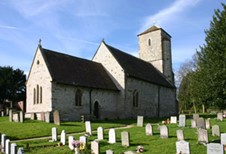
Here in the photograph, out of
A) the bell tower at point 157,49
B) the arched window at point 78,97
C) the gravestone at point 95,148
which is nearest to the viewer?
the gravestone at point 95,148

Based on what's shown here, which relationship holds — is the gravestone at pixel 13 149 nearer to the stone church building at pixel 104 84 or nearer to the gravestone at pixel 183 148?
the gravestone at pixel 183 148

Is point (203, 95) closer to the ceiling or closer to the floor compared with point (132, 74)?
closer to the floor

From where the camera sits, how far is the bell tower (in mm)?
44344

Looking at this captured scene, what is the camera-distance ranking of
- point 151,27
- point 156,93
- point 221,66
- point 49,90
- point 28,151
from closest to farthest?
point 28,151, point 221,66, point 49,90, point 156,93, point 151,27

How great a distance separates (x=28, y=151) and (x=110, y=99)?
19.2 metres

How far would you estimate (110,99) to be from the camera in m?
32.4

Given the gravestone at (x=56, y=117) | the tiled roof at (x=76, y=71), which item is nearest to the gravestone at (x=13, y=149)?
the gravestone at (x=56, y=117)

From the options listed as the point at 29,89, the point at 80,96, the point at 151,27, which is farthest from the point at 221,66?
the point at 151,27

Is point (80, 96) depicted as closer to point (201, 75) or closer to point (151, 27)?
point (201, 75)

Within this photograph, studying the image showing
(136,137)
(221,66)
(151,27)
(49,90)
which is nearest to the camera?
(136,137)

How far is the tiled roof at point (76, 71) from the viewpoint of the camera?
2805 centimetres

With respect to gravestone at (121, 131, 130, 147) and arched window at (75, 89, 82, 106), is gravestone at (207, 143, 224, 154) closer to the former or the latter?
gravestone at (121, 131, 130, 147)

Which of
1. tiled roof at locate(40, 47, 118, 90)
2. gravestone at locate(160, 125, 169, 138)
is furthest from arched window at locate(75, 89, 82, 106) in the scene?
gravestone at locate(160, 125, 169, 138)

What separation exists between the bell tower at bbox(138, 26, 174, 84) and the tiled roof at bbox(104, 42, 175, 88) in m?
1.19
